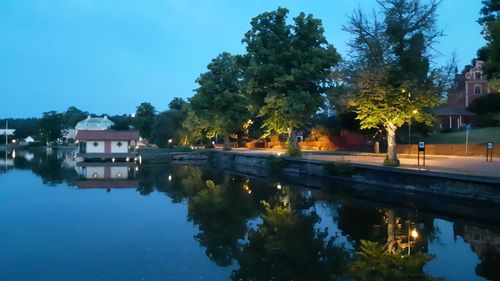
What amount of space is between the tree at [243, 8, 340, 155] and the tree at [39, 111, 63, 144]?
290ft

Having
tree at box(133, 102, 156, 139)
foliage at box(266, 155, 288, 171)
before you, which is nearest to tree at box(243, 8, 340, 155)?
foliage at box(266, 155, 288, 171)

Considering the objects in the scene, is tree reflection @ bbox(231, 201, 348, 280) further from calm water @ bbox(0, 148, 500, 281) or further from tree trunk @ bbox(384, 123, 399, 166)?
tree trunk @ bbox(384, 123, 399, 166)

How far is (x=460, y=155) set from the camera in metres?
35.8

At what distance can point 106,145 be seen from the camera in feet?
186

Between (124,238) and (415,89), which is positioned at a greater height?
(415,89)

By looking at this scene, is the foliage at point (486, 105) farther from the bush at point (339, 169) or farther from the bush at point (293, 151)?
the bush at point (339, 169)

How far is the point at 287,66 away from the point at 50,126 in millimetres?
92600

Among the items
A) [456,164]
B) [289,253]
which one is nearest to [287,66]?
[456,164]

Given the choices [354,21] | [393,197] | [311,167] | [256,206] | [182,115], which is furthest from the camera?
[182,115]

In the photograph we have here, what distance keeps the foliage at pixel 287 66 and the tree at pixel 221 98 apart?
52.3 feet

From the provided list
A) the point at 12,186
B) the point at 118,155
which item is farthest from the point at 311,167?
the point at 118,155

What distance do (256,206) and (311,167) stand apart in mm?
14166

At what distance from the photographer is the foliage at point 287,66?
37.5 metres

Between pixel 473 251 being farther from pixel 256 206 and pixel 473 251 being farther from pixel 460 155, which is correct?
pixel 460 155
